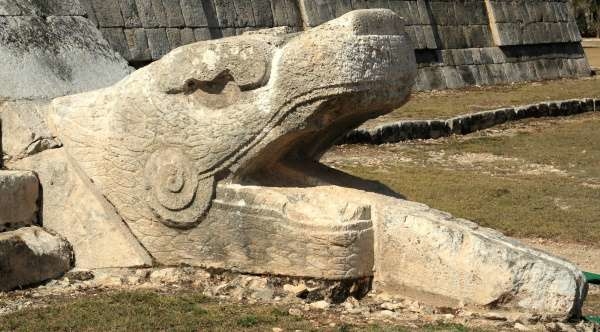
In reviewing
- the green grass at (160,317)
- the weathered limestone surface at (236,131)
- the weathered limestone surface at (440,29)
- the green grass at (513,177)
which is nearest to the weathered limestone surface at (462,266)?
the weathered limestone surface at (236,131)

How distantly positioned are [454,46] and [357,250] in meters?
14.8

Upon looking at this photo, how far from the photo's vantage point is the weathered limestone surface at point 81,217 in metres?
6.25

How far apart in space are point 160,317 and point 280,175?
132 cm

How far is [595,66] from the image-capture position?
90.4 ft

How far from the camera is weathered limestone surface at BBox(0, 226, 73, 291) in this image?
5.93 metres

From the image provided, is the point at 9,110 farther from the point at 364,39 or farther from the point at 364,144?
the point at 364,144

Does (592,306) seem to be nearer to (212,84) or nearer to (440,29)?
(212,84)

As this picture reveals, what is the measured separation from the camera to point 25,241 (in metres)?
6.10

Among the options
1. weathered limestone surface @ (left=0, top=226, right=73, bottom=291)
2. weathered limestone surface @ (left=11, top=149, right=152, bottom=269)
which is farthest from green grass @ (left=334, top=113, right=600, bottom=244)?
weathered limestone surface @ (left=0, top=226, right=73, bottom=291)

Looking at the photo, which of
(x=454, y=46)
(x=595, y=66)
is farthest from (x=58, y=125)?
(x=595, y=66)

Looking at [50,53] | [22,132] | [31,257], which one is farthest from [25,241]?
[50,53]

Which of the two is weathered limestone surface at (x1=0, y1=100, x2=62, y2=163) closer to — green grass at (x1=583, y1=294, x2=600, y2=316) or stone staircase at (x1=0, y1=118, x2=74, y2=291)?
stone staircase at (x1=0, y1=118, x2=74, y2=291)

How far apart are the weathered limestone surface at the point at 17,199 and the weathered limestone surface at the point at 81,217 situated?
1.6 inches

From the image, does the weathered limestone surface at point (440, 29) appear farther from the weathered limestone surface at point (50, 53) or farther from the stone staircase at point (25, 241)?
the stone staircase at point (25, 241)
